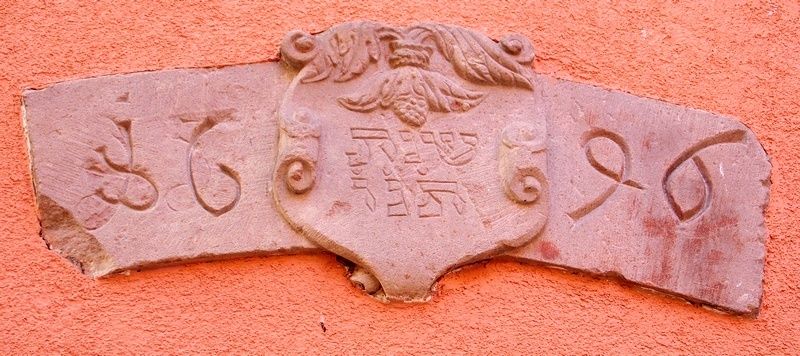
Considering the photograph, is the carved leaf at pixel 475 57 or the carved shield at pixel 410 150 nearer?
the carved shield at pixel 410 150

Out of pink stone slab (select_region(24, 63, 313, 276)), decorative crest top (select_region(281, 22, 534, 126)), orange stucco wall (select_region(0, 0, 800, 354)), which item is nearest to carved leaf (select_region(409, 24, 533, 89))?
decorative crest top (select_region(281, 22, 534, 126))

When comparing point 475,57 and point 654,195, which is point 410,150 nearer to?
point 475,57

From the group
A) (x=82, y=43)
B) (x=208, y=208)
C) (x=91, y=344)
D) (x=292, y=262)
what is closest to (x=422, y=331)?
(x=292, y=262)

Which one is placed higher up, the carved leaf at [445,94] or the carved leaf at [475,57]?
the carved leaf at [475,57]

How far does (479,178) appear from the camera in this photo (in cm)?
269

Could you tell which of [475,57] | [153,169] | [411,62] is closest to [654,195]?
[475,57]

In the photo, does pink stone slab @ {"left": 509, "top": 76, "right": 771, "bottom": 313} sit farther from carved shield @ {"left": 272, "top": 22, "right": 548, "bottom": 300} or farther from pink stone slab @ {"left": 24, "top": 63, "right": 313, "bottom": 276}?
pink stone slab @ {"left": 24, "top": 63, "right": 313, "bottom": 276}

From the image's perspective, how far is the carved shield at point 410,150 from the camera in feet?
8.48

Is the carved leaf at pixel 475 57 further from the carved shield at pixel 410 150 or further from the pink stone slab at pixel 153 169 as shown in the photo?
the pink stone slab at pixel 153 169

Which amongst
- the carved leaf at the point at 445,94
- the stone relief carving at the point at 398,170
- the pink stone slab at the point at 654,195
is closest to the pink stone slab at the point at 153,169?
the stone relief carving at the point at 398,170

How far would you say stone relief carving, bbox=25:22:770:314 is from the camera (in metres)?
2.57

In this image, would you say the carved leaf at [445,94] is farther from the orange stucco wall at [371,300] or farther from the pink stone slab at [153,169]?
the pink stone slab at [153,169]

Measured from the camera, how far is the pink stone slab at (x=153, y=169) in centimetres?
255

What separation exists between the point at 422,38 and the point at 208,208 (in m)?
0.66
